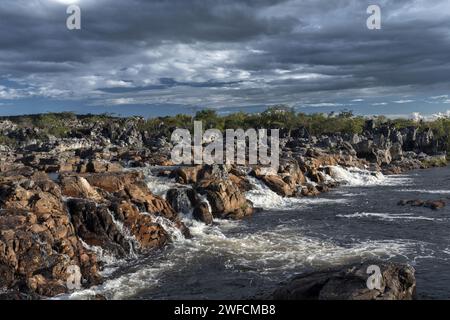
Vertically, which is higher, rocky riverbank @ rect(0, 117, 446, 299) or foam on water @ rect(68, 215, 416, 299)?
rocky riverbank @ rect(0, 117, 446, 299)

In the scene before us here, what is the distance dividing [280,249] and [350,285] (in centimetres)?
1473

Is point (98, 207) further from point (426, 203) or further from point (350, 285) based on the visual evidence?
point (426, 203)

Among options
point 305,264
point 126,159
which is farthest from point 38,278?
point 126,159

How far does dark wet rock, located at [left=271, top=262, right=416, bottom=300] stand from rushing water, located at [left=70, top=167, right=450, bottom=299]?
453cm

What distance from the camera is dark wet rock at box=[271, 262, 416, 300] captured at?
17281mm

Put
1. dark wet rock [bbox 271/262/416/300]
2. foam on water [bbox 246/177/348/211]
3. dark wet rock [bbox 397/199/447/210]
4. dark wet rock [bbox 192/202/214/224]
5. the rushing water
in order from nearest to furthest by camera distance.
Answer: dark wet rock [bbox 271/262/416/300] → the rushing water → dark wet rock [bbox 192/202/214/224] → dark wet rock [bbox 397/199/447/210] → foam on water [bbox 246/177/348/211]

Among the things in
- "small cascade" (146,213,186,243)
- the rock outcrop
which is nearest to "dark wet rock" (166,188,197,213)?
the rock outcrop

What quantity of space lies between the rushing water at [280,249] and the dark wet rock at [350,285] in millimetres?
4527

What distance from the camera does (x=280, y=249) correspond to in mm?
32156

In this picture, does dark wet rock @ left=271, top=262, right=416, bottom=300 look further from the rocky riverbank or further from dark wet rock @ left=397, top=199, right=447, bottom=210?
dark wet rock @ left=397, top=199, right=447, bottom=210

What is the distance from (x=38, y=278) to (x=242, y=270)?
1148 centimetres

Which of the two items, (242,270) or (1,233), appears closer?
(1,233)

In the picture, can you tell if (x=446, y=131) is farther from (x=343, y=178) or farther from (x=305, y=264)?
(x=305, y=264)

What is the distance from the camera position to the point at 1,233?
2491 cm
